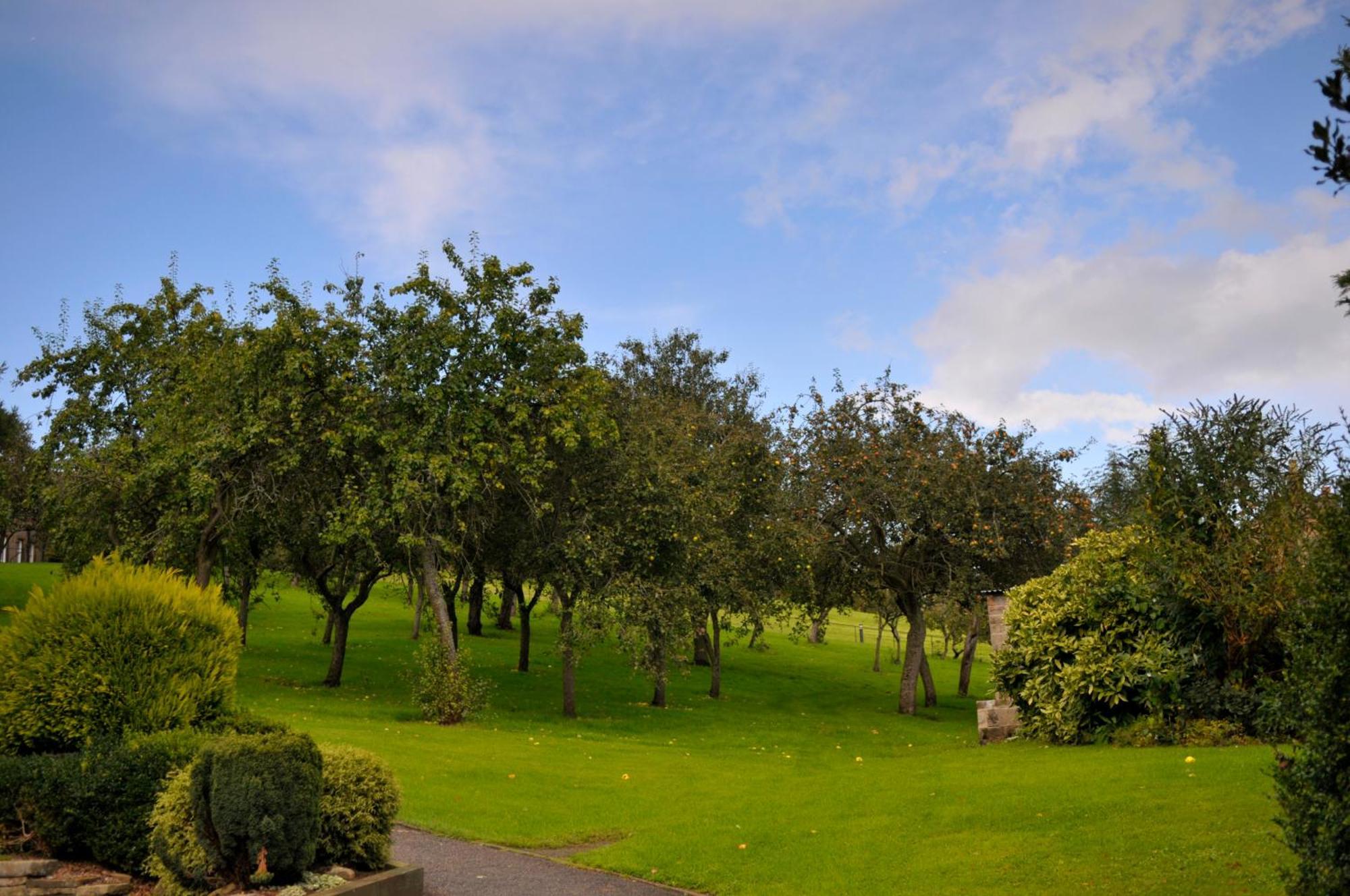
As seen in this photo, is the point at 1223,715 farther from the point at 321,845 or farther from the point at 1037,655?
the point at 321,845

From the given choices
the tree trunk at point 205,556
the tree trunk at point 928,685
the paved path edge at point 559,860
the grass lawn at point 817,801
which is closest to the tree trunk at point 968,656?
the tree trunk at point 928,685

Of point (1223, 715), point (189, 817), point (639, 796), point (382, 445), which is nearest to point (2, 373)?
point (382, 445)

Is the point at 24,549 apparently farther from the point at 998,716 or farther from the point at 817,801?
the point at 817,801

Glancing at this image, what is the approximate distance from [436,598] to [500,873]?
682 inches

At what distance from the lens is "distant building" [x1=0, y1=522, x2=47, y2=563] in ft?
246

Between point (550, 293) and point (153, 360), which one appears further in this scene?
point (153, 360)

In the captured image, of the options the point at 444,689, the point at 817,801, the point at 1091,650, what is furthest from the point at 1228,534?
the point at 444,689

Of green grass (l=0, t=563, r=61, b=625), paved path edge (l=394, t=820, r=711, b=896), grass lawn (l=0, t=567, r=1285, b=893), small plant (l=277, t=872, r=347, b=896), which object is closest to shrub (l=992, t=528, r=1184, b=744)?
grass lawn (l=0, t=567, r=1285, b=893)

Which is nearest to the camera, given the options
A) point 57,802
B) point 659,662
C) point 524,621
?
point 57,802

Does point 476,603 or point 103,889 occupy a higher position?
point 476,603

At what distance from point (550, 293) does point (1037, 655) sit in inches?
634

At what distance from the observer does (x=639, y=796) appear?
658 inches

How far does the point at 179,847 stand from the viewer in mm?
8945

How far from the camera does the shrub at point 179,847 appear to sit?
29.1 ft
